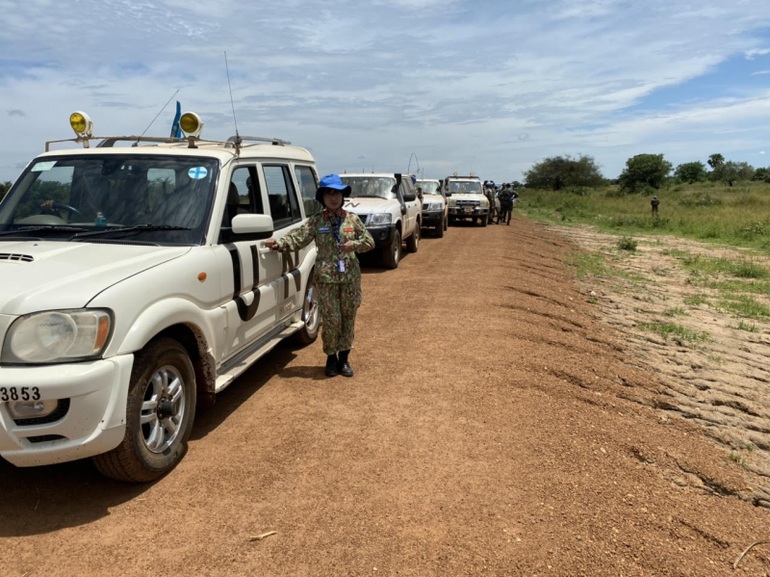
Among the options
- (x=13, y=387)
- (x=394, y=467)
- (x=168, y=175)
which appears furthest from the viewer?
(x=168, y=175)

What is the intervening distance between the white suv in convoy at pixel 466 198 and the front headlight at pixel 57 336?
21.3 m

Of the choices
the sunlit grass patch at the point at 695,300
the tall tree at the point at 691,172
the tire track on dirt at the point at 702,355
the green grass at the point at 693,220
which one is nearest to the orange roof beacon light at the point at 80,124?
the tire track on dirt at the point at 702,355

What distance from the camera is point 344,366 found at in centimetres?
525

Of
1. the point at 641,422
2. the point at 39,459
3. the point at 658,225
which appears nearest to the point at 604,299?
the point at 641,422

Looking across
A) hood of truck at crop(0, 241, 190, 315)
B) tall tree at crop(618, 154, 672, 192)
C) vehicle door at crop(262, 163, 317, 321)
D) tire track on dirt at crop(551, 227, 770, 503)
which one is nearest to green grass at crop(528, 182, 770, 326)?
tire track on dirt at crop(551, 227, 770, 503)

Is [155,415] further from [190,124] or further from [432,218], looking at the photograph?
[432,218]

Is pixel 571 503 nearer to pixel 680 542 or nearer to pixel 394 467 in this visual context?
pixel 680 542

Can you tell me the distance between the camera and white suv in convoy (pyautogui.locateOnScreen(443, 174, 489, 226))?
23312mm

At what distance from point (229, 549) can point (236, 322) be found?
1.70m

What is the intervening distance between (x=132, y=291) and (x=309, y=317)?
307cm

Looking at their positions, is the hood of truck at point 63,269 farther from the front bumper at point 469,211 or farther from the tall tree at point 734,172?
the tall tree at point 734,172

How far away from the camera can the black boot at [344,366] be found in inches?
204

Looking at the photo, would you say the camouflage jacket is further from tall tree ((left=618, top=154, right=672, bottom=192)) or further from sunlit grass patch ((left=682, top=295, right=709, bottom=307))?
tall tree ((left=618, top=154, right=672, bottom=192))

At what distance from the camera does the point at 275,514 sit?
3086 millimetres
